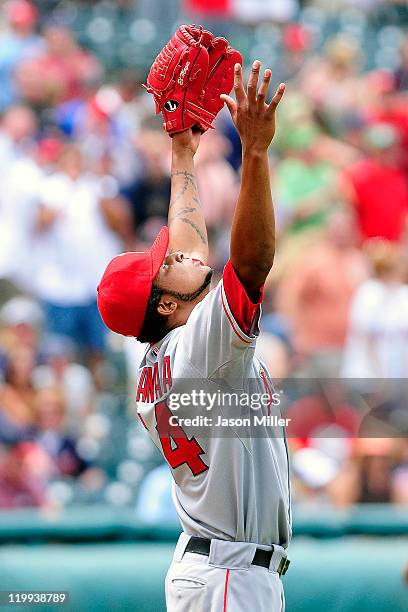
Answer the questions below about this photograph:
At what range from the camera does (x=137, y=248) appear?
7051 mm

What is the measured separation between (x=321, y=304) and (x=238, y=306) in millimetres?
4121

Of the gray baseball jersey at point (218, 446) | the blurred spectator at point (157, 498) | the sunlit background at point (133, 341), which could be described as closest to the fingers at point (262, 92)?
the gray baseball jersey at point (218, 446)

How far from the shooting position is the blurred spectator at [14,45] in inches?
324

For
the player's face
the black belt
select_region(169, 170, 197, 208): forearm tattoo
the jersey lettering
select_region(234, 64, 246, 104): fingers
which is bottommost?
the black belt

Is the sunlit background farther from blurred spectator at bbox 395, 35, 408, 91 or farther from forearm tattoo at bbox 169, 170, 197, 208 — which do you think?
forearm tattoo at bbox 169, 170, 197, 208

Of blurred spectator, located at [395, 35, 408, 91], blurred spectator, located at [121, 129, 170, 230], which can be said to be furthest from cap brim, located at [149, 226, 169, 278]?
blurred spectator, located at [395, 35, 408, 91]

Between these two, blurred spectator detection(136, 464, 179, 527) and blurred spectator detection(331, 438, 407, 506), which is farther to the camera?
blurred spectator detection(331, 438, 407, 506)

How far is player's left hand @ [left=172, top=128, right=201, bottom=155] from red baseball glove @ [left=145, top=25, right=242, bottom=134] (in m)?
0.03

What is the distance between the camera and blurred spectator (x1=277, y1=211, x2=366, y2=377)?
21.9 ft

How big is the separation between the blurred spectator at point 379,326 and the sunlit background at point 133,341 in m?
0.01

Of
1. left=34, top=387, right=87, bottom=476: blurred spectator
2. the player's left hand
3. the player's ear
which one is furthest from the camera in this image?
left=34, top=387, right=87, bottom=476: blurred spectator

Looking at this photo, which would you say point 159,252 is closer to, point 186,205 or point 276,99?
point 186,205

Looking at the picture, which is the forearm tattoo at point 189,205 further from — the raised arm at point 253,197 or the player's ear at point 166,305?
the raised arm at point 253,197

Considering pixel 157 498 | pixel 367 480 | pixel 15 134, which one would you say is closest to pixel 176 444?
pixel 157 498
